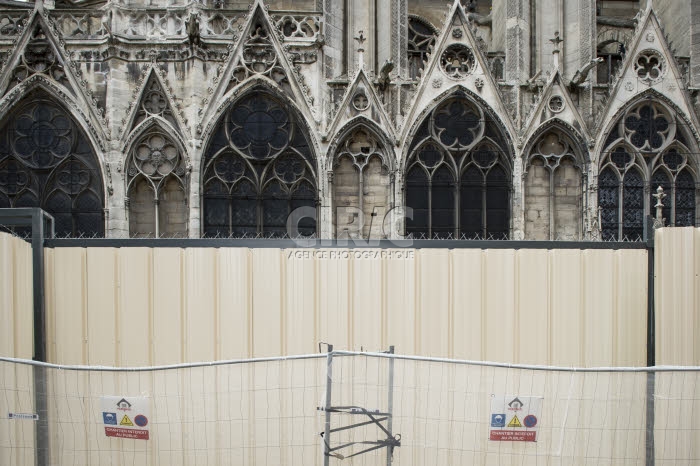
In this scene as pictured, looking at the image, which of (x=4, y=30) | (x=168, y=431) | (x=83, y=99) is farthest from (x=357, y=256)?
(x=4, y=30)

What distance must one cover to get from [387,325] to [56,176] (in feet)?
31.7

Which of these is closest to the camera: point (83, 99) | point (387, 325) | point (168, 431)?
point (168, 431)

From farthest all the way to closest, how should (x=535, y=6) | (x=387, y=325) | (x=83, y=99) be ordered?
(x=535, y=6) < (x=83, y=99) < (x=387, y=325)

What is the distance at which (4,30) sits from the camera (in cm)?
1302

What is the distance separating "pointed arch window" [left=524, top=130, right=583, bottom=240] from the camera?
43.1 ft

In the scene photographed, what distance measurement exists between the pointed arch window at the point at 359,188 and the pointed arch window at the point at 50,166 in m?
5.24

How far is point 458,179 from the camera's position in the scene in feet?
43.3

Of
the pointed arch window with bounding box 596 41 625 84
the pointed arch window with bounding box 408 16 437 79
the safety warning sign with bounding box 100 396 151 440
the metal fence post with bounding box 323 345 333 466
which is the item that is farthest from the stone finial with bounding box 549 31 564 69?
the safety warning sign with bounding box 100 396 151 440

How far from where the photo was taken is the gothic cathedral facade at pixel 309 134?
41.7ft

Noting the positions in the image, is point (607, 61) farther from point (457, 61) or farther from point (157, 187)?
point (157, 187)

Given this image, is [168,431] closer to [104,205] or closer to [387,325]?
[387,325]

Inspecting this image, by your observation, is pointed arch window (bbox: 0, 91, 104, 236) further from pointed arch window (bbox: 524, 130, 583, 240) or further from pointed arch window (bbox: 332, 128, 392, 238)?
pointed arch window (bbox: 524, 130, 583, 240)

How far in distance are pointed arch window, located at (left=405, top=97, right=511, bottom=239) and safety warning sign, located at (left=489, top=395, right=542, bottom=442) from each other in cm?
797

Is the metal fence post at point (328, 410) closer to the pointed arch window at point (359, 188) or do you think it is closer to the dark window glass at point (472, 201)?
the pointed arch window at point (359, 188)
